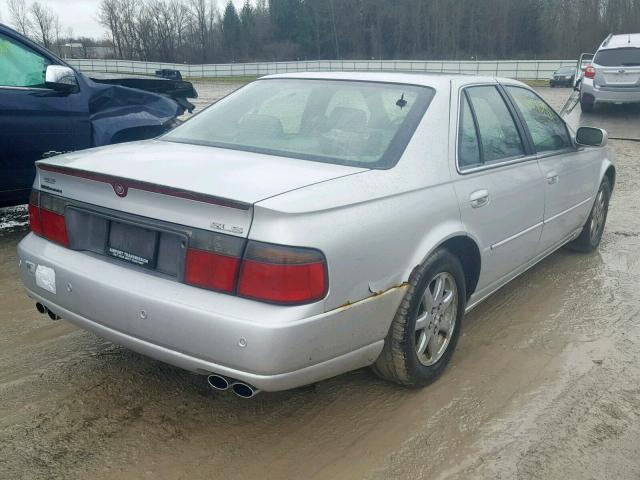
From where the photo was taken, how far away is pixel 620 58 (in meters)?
13.6

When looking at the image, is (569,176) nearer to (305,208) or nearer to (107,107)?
(305,208)

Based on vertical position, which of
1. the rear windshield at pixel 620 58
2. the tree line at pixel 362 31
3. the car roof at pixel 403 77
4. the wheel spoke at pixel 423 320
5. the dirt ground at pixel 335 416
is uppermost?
the tree line at pixel 362 31

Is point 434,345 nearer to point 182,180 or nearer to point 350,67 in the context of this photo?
point 182,180

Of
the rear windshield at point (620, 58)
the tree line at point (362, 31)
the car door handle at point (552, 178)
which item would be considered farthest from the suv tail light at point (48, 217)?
the tree line at point (362, 31)

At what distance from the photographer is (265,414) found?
2.93m

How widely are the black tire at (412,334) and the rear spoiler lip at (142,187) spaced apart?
955mm

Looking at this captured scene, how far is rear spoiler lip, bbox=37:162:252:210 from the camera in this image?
7.62 ft

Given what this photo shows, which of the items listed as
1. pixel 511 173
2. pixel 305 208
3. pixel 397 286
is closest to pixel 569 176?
pixel 511 173

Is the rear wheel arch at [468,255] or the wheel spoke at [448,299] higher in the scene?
the rear wheel arch at [468,255]

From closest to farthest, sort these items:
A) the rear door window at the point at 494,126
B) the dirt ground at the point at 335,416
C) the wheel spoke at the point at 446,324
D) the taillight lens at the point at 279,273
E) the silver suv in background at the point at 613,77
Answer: the taillight lens at the point at 279,273, the dirt ground at the point at 335,416, the wheel spoke at the point at 446,324, the rear door window at the point at 494,126, the silver suv in background at the point at 613,77

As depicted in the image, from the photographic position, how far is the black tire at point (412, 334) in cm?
283

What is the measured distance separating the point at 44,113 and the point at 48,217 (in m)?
2.68

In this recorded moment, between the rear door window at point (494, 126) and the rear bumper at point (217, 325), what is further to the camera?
the rear door window at point (494, 126)

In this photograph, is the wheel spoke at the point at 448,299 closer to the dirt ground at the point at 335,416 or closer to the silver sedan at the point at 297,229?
the silver sedan at the point at 297,229
